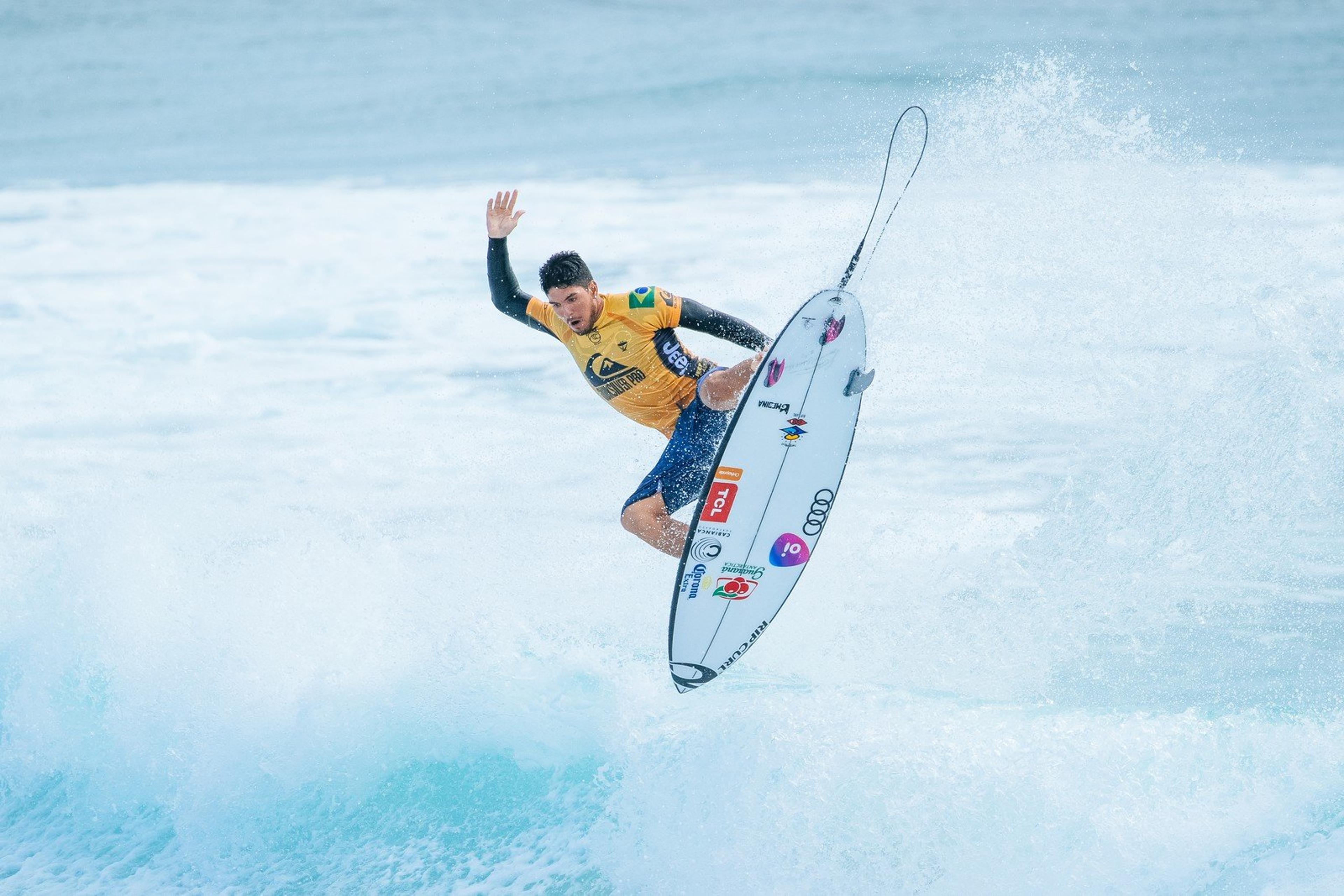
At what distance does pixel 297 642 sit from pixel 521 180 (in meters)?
12.9

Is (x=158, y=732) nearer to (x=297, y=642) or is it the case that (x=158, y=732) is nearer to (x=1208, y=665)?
(x=297, y=642)

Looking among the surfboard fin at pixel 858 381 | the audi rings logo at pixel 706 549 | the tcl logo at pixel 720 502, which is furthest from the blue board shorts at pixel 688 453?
the surfboard fin at pixel 858 381

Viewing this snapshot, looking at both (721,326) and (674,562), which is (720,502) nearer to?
(721,326)

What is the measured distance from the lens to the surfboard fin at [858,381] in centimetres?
572

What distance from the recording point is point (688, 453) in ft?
19.2

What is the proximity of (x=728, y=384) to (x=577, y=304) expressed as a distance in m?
0.80

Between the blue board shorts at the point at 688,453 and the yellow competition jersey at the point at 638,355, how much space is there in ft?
0.30

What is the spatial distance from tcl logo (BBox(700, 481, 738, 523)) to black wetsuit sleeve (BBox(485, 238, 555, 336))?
3.57 feet

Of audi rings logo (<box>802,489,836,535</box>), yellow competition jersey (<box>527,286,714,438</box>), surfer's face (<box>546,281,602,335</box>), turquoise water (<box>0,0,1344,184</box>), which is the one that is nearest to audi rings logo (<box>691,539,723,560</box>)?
audi rings logo (<box>802,489,836,535</box>)

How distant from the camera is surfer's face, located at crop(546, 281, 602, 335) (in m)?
5.36

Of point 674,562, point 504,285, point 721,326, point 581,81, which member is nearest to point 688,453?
point 721,326

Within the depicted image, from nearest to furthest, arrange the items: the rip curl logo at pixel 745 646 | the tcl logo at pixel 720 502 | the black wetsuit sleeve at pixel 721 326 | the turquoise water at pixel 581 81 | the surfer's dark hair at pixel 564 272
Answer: the surfer's dark hair at pixel 564 272 → the black wetsuit sleeve at pixel 721 326 → the tcl logo at pixel 720 502 → the rip curl logo at pixel 745 646 → the turquoise water at pixel 581 81

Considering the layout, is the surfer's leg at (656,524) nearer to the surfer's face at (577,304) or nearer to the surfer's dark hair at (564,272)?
the surfer's face at (577,304)

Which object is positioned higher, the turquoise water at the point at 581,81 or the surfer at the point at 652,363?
the turquoise water at the point at 581,81
